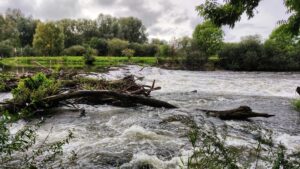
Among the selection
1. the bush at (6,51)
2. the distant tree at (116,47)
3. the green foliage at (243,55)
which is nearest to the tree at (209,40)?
the green foliage at (243,55)

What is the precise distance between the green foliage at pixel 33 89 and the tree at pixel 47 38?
5235cm

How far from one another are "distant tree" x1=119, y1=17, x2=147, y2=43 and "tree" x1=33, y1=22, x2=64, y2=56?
35.0m

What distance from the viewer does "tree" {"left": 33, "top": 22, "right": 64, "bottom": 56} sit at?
5859 cm

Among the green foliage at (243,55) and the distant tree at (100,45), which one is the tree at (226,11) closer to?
the green foliage at (243,55)

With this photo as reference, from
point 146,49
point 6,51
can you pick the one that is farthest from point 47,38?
point 146,49

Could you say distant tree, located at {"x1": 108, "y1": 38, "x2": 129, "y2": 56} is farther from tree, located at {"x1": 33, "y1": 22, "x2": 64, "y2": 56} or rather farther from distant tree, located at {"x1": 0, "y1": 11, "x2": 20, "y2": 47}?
distant tree, located at {"x1": 0, "y1": 11, "x2": 20, "y2": 47}

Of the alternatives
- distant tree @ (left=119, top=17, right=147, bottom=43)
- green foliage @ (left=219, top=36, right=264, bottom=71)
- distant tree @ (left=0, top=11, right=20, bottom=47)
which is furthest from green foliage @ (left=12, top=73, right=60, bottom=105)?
distant tree @ (left=119, top=17, right=147, bottom=43)

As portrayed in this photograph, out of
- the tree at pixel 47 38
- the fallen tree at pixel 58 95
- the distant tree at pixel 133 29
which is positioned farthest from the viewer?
the distant tree at pixel 133 29

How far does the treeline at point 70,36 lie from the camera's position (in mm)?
59531

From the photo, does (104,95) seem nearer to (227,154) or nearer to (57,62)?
(227,154)

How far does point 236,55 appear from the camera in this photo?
48.9 metres

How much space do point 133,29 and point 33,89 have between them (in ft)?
298

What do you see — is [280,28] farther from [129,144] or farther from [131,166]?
[131,166]

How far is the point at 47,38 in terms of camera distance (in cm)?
5847
